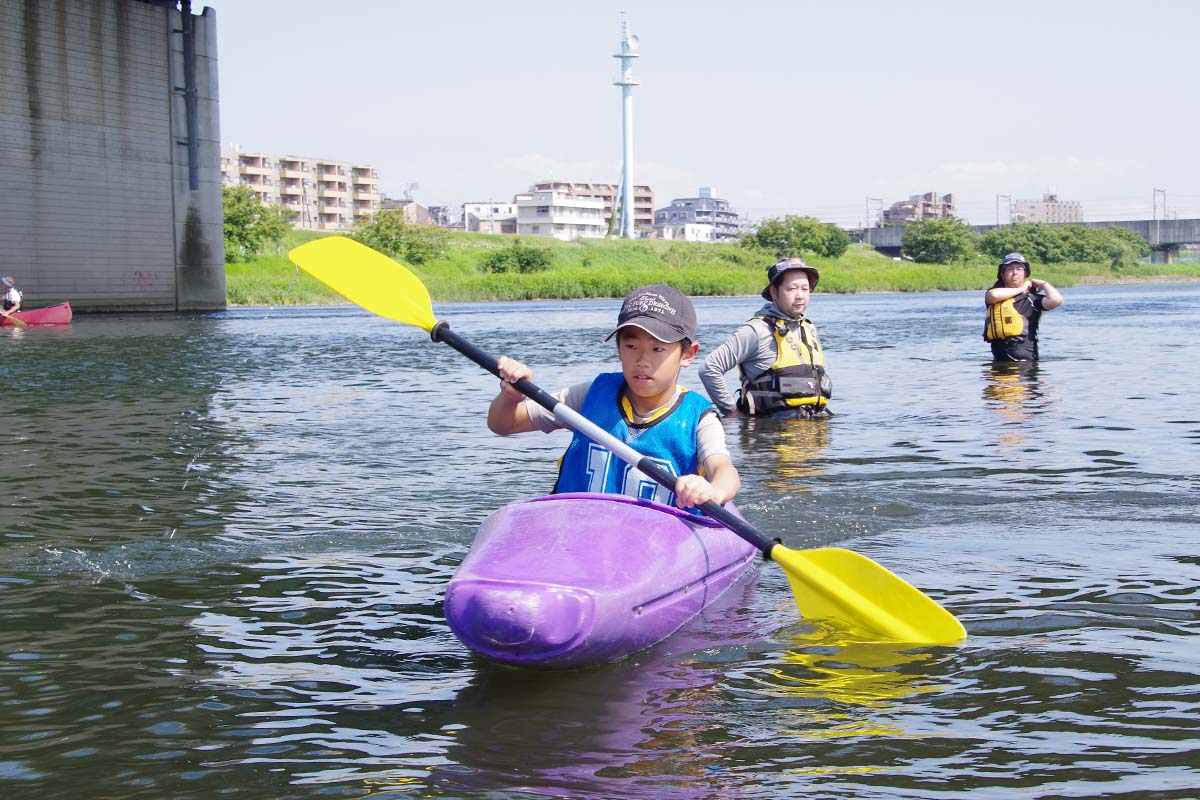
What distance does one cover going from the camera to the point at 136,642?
14.4 ft

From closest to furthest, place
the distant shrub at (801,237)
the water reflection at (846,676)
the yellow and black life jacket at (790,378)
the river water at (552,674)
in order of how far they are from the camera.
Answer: the river water at (552,674), the water reflection at (846,676), the yellow and black life jacket at (790,378), the distant shrub at (801,237)

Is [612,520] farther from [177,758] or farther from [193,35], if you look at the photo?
[193,35]

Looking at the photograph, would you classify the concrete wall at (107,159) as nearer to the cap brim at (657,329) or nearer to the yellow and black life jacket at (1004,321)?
the yellow and black life jacket at (1004,321)

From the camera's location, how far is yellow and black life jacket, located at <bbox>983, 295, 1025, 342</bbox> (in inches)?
545

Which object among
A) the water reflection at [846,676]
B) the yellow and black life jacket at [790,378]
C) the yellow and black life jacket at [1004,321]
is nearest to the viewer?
the water reflection at [846,676]

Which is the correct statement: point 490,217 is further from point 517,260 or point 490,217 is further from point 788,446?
point 788,446

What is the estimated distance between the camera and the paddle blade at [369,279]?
20.4 ft

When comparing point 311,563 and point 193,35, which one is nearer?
point 311,563

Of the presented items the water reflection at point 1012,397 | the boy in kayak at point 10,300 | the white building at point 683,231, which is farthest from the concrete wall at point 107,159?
the white building at point 683,231

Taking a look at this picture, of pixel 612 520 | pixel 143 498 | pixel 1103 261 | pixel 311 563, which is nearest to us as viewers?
pixel 612 520

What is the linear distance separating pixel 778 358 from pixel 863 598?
5.35 metres

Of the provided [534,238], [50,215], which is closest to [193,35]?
[50,215]

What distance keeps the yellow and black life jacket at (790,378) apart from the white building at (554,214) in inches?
5092

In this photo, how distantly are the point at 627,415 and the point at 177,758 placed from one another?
6.90ft
